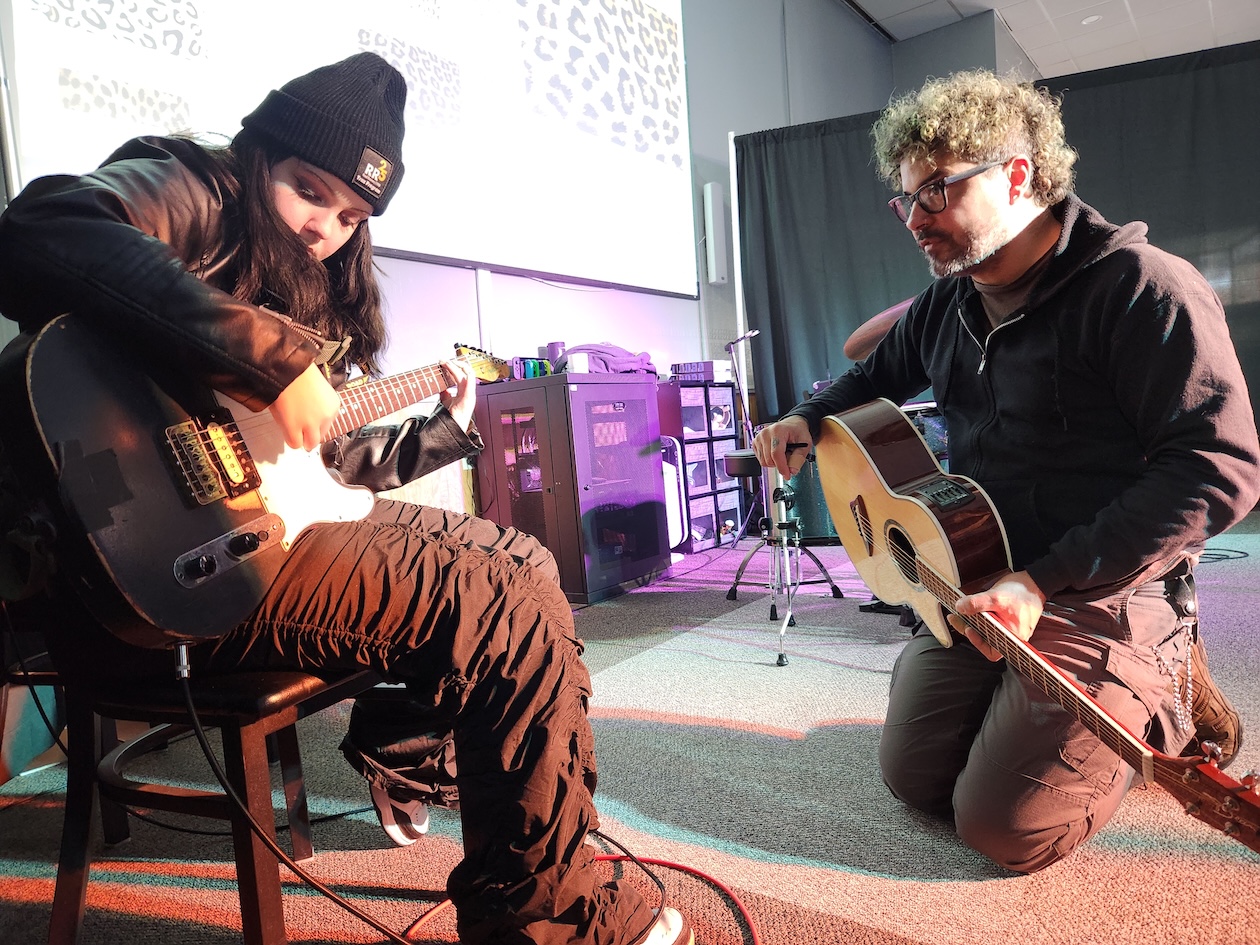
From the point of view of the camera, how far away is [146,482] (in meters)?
0.92

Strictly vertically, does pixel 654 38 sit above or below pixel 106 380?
above

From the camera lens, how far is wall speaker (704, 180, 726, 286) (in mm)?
5648

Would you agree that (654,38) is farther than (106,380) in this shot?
Yes

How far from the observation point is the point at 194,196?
3.75 feet

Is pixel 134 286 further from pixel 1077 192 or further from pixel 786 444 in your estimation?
pixel 1077 192

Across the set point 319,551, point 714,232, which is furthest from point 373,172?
point 714,232

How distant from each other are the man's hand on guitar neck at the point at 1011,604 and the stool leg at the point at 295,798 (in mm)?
1257

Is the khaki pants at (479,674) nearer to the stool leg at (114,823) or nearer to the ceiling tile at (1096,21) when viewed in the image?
the stool leg at (114,823)

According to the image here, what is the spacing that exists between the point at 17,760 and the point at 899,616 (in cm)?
277

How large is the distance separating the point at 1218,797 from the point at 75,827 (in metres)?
1.51

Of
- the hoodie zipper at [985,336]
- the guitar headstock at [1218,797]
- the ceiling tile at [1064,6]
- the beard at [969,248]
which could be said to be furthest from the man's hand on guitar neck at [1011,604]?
the ceiling tile at [1064,6]

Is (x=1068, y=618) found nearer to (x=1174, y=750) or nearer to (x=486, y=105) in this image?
(x=1174, y=750)

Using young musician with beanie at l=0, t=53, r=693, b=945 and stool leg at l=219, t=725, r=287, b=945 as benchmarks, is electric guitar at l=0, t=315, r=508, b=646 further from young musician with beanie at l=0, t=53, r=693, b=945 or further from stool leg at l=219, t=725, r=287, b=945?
stool leg at l=219, t=725, r=287, b=945

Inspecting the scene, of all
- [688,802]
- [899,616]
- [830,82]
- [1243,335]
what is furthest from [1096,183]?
[688,802]
